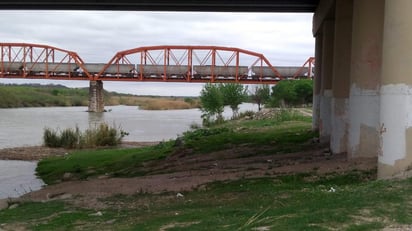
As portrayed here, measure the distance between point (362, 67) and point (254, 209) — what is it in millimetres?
9239

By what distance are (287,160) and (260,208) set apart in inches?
413

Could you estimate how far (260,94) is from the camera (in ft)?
340

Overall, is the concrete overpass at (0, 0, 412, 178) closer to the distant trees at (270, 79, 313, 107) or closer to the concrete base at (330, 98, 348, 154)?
the concrete base at (330, 98, 348, 154)

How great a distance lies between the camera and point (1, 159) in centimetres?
3566

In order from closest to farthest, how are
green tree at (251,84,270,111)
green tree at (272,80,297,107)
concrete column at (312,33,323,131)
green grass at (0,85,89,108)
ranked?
1. concrete column at (312,33,323,131)
2. green tree at (272,80,297,107)
3. green tree at (251,84,270,111)
4. green grass at (0,85,89,108)

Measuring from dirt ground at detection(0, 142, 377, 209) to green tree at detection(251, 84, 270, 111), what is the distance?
75.9 metres

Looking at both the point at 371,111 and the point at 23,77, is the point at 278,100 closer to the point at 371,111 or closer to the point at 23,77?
the point at 23,77

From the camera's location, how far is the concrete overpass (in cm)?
1316

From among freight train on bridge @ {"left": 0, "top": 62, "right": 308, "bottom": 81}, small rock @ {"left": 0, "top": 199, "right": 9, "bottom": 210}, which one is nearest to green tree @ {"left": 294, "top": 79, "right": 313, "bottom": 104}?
freight train on bridge @ {"left": 0, "top": 62, "right": 308, "bottom": 81}

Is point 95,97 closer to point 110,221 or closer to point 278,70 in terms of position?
Result: point 278,70

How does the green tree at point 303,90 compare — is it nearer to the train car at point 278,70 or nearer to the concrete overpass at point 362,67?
the train car at point 278,70

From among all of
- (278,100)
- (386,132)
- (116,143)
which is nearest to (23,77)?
(278,100)

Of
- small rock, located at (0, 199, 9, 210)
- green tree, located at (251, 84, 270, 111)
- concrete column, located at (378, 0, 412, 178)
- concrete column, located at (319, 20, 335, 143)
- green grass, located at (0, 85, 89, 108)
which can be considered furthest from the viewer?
green grass, located at (0, 85, 89, 108)

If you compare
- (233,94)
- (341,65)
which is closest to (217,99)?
(233,94)
